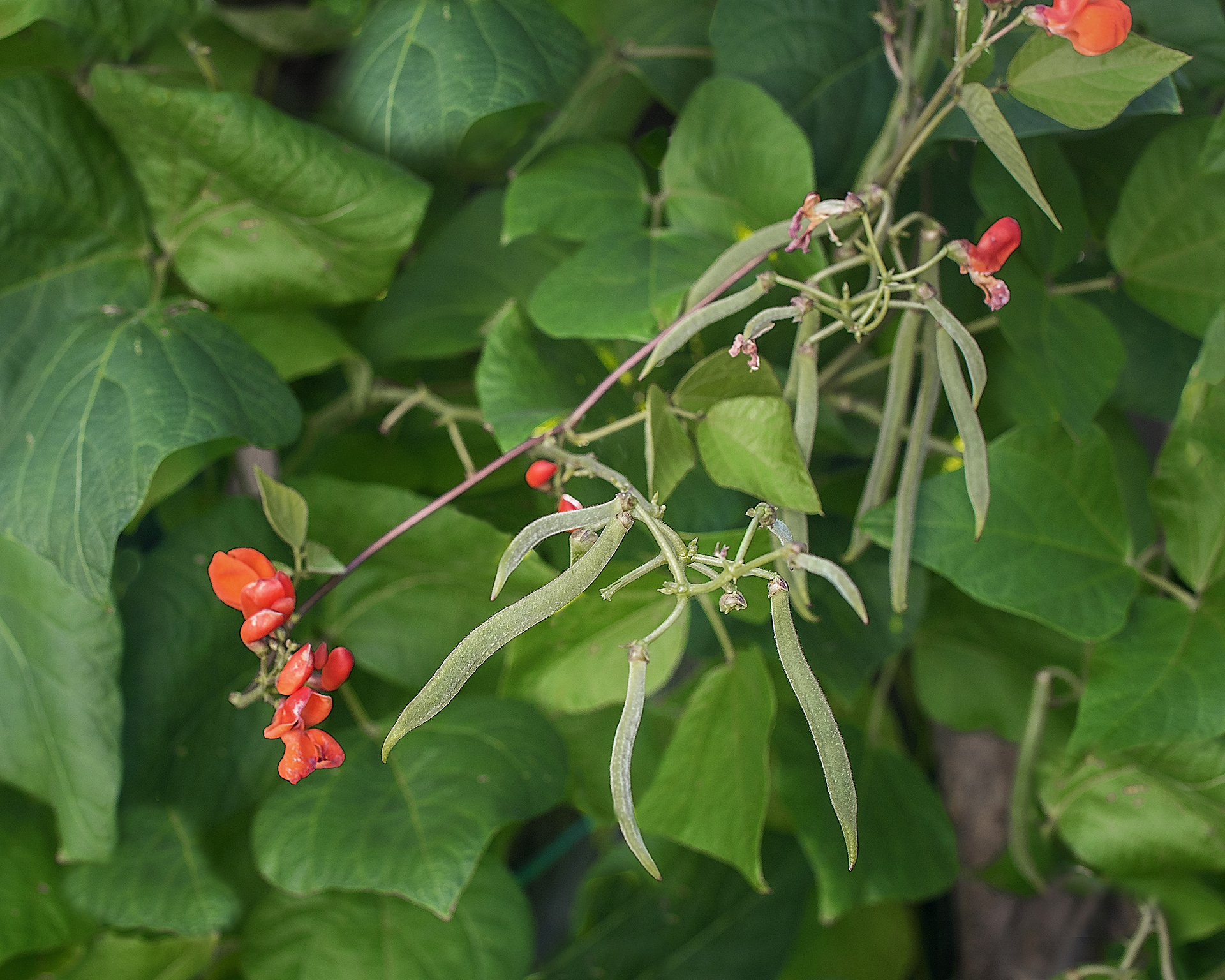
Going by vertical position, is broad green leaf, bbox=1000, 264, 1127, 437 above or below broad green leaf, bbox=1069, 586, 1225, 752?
above

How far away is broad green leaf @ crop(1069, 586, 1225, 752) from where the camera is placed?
0.52 m

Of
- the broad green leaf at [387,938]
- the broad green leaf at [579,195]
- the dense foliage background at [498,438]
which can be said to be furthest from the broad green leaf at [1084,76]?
the broad green leaf at [387,938]

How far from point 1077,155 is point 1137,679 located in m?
0.35

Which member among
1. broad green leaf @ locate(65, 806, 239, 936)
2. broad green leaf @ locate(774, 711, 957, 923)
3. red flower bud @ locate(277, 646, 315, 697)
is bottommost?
broad green leaf @ locate(774, 711, 957, 923)

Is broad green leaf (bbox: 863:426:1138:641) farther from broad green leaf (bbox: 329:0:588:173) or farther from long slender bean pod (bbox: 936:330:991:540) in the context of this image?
broad green leaf (bbox: 329:0:588:173)

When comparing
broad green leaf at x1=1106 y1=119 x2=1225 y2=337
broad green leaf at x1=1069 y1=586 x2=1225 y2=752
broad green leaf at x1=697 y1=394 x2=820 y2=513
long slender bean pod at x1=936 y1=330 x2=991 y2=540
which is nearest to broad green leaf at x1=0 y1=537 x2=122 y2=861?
broad green leaf at x1=697 y1=394 x2=820 y2=513

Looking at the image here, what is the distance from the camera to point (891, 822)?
2.37ft

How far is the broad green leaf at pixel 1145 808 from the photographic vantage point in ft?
1.94

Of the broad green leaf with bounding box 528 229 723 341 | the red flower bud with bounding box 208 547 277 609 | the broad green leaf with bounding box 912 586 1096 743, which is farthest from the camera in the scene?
the broad green leaf with bounding box 912 586 1096 743

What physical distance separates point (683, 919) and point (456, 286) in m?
0.53

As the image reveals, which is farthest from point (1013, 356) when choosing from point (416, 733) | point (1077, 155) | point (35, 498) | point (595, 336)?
point (35, 498)

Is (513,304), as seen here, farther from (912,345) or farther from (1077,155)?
(1077,155)

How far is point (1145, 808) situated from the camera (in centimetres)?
64

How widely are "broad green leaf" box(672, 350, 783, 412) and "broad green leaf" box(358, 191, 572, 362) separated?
234 mm
